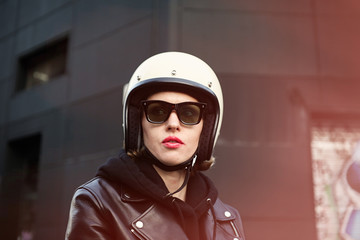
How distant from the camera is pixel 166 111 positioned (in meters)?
2.08

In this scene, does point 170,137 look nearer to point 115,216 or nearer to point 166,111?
point 166,111

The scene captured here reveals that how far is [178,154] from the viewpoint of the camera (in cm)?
209

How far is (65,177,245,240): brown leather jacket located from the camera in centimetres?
178

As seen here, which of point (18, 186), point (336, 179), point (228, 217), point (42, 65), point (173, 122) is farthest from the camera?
point (18, 186)

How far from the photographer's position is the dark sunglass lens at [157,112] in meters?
2.08

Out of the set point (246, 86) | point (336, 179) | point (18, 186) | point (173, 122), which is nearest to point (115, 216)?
point (173, 122)

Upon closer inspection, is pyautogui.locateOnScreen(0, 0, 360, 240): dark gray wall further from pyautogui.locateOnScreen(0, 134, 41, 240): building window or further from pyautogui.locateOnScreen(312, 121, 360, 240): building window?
pyautogui.locateOnScreen(0, 134, 41, 240): building window

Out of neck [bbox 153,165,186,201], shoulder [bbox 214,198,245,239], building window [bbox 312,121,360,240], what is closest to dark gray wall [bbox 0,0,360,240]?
building window [bbox 312,121,360,240]

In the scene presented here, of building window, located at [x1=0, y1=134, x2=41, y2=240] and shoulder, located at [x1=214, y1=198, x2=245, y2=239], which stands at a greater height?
building window, located at [x1=0, y1=134, x2=41, y2=240]

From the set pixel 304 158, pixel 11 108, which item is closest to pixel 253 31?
pixel 304 158

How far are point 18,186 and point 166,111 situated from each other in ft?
28.3

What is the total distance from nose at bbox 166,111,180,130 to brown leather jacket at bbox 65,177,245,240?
1.27 ft

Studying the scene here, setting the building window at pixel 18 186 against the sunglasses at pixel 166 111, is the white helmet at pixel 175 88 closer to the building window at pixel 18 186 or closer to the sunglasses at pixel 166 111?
the sunglasses at pixel 166 111

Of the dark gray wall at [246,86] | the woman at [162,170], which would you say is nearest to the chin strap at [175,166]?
the woman at [162,170]
